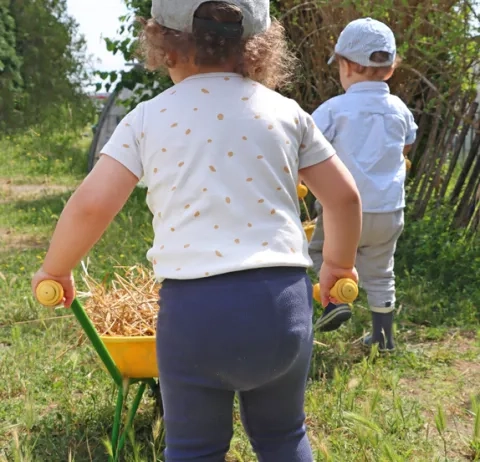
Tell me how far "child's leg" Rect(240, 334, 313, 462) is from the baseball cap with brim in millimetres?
2000

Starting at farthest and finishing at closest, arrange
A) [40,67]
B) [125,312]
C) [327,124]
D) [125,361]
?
[40,67] → [327,124] → [125,312] → [125,361]

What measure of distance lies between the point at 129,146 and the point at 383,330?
80.6 inches

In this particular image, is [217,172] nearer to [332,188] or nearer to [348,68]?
[332,188]

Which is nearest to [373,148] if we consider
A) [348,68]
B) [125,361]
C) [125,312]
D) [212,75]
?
[348,68]

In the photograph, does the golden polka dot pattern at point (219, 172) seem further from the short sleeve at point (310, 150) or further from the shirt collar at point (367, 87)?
the shirt collar at point (367, 87)

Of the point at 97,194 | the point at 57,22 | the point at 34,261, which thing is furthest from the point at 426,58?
the point at 57,22

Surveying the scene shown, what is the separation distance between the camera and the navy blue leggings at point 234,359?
1.73 meters

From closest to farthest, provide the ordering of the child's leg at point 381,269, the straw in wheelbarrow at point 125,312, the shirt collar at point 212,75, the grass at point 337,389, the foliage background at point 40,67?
1. the shirt collar at point 212,75
2. the grass at point 337,389
3. the straw in wheelbarrow at point 125,312
4. the child's leg at point 381,269
5. the foliage background at point 40,67

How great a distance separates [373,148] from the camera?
11.6 feet

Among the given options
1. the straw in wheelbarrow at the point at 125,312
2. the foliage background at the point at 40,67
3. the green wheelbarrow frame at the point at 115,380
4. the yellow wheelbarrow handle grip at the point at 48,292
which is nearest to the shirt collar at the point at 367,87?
the straw in wheelbarrow at the point at 125,312

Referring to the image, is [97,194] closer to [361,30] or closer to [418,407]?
[418,407]

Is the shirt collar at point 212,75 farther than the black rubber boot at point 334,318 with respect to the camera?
No

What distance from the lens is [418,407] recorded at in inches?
117

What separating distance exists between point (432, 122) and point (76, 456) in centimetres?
414
